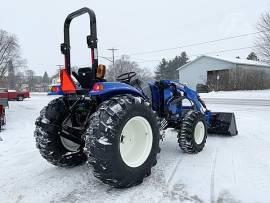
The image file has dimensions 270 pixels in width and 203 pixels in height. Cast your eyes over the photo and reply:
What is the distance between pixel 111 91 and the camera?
396 cm

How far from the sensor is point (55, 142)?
4477 mm

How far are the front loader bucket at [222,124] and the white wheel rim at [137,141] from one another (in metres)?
3.38

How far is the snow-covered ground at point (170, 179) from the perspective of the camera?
3.57 meters

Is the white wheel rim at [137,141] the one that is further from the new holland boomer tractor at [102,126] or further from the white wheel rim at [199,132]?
the white wheel rim at [199,132]

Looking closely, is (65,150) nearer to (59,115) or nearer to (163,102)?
(59,115)

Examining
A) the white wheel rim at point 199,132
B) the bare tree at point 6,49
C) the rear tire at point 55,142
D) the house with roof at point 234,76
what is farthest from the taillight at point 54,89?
the house with roof at point 234,76

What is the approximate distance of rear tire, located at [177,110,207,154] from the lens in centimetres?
541

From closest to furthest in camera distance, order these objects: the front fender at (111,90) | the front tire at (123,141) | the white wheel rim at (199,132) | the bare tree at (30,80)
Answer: the front tire at (123,141) < the front fender at (111,90) < the white wheel rim at (199,132) < the bare tree at (30,80)

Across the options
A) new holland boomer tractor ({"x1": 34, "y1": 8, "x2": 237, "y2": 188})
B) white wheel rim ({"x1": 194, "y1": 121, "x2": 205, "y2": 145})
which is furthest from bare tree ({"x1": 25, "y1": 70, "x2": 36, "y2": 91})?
new holland boomer tractor ({"x1": 34, "y1": 8, "x2": 237, "y2": 188})

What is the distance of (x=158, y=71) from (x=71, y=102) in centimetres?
7621

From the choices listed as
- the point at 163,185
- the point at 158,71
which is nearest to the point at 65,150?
the point at 163,185

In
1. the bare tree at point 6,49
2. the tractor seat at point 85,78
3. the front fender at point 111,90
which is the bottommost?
the front fender at point 111,90

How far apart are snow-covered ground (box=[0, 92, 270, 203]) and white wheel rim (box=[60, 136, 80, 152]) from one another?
0.33 meters

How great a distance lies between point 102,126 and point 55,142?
1.35m
